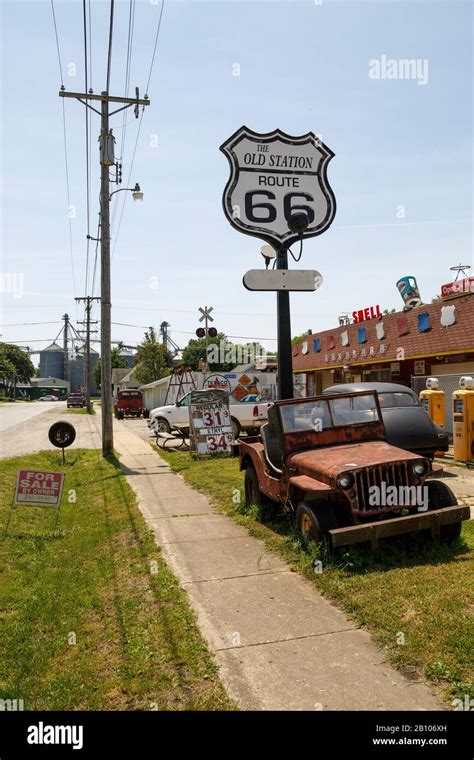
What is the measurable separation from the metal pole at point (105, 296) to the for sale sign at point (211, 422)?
276cm

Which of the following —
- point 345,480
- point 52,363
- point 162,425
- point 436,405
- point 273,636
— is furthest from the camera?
point 52,363

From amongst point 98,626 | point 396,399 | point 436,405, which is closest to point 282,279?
point 396,399

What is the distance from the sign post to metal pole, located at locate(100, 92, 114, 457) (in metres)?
8.20

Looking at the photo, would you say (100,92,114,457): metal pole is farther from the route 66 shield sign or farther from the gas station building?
the gas station building

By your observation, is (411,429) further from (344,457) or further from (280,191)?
(344,457)

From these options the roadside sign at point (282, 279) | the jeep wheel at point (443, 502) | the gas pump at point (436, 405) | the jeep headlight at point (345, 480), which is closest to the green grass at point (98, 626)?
the jeep headlight at point (345, 480)

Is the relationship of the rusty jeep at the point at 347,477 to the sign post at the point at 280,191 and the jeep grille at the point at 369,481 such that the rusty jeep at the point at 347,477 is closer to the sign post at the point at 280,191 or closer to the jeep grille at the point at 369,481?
the jeep grille at the point at 369,481

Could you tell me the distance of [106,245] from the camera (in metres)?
16.9

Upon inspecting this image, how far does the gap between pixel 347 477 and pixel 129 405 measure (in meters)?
36.7

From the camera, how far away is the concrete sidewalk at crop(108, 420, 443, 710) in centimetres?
335

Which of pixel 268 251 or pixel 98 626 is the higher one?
pixel 268 251

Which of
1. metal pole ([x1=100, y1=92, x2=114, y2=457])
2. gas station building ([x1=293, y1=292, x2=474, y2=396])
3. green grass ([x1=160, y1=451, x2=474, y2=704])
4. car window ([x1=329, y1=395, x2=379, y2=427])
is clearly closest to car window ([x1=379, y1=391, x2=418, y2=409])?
gas station building ([x1=293, y1=292, x2=474, y2=396])
